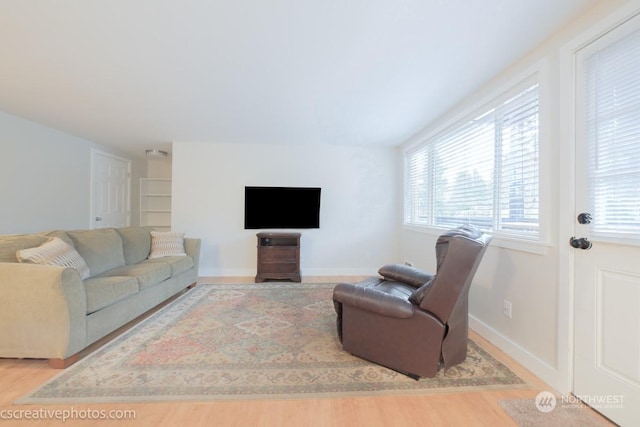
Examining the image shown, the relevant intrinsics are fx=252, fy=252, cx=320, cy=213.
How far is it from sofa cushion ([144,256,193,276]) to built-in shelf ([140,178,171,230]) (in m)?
2.53

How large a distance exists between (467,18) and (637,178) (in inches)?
49.2

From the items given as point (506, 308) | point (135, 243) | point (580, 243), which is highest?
point (580, 243)

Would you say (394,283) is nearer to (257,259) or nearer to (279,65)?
(279,65)

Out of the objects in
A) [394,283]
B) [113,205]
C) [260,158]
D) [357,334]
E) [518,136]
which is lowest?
[357,334]

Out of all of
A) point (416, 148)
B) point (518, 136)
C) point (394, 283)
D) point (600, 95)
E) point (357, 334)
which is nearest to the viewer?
point (600, 95)

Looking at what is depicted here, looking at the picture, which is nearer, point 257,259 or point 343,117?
point 343,117

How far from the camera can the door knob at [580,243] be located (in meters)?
1.44

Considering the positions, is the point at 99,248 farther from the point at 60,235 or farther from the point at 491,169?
the point at 491,169

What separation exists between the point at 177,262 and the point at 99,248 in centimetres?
79

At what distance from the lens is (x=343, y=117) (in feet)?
10.1

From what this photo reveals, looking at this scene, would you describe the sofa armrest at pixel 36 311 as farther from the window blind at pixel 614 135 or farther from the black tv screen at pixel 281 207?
the window blind at pixel 614 135

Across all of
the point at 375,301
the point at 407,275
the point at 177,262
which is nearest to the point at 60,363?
the point at 177,262

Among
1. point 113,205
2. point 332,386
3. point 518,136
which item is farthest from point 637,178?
point 113,205

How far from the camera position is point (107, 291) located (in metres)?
2.09
